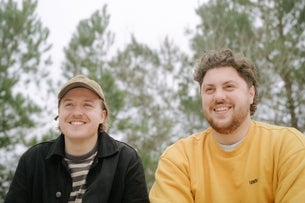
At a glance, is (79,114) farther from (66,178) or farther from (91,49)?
(91,49)

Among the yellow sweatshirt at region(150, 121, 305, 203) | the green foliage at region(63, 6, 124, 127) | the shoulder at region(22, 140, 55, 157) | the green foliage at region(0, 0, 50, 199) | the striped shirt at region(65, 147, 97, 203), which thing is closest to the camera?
the yellow sweatshirt at region(150, 121, 305, 203)

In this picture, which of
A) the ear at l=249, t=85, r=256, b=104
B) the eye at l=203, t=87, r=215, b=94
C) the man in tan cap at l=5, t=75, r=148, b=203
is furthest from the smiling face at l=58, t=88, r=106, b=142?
the ear at l=249, t=85, r=256, b=104

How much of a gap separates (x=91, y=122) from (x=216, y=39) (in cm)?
785

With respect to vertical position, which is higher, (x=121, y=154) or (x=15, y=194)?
(x=121, y=154)

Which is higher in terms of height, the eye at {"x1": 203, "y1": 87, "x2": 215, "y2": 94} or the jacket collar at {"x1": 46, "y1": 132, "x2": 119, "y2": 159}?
the eye at {"x1": 203, "y1": 87, "x2": 215, "y2": 94}

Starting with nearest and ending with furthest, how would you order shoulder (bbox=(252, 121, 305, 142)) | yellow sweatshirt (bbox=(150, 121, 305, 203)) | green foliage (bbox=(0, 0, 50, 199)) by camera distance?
yellow sweatshirt (bbox=(150, 121, 305, 203)) < shoulder (bbox=(252, 121, 305, 142)) < green foliage (bbox=(0, 0, 50, 199))

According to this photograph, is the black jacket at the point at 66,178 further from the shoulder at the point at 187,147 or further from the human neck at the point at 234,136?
the human neck at the point at 234,136

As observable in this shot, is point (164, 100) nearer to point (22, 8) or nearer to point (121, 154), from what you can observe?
point (22, 8)

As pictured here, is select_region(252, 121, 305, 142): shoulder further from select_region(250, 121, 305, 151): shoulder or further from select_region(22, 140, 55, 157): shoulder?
select_region(22, 140, 55, 157): shoulder

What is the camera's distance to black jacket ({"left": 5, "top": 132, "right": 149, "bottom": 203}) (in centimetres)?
209

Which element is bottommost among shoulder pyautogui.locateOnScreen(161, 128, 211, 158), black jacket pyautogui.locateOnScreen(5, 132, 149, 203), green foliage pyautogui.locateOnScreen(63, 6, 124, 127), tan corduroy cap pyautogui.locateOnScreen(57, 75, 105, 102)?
black jacket pyautogui.locateOnScreen(5, 132, 149, 203)

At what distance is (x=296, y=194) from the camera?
1682 millimetres

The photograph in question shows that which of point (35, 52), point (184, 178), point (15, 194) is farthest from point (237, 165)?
point (35, 52)

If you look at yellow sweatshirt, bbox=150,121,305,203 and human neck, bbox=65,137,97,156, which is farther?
human neck, bbox=65,137,97,156
